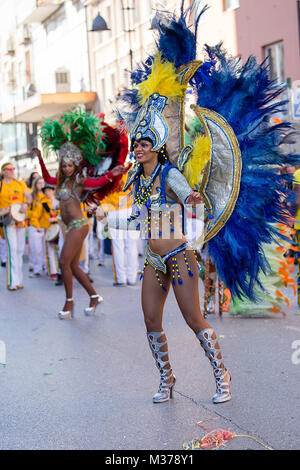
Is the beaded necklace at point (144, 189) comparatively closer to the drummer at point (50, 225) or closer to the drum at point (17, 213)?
the drum at point (17, 213)

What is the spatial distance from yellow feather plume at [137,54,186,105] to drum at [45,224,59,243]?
827 cm

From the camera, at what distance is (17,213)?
12492mm

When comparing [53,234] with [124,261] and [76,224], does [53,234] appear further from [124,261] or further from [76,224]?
[76,224]

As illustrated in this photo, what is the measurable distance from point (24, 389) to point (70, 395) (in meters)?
0.48

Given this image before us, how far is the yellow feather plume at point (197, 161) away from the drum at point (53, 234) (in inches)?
332

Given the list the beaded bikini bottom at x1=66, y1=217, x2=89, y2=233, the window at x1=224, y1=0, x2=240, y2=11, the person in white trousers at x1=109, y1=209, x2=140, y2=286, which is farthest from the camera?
the window at x1=224, y1=0, x2=240, y2=11

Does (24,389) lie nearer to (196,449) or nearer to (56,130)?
(196,449)

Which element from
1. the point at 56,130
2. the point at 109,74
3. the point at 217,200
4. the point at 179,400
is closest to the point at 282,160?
the point at 217,200

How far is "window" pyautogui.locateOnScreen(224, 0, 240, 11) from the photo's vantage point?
21.6 metres

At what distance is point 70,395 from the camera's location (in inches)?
223

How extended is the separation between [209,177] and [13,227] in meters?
7.87

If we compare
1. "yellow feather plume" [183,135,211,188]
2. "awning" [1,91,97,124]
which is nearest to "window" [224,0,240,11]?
"awning" [1,91,97,124]

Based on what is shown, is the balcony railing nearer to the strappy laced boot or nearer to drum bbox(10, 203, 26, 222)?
drum bbox(10, 203, 26, 222)
